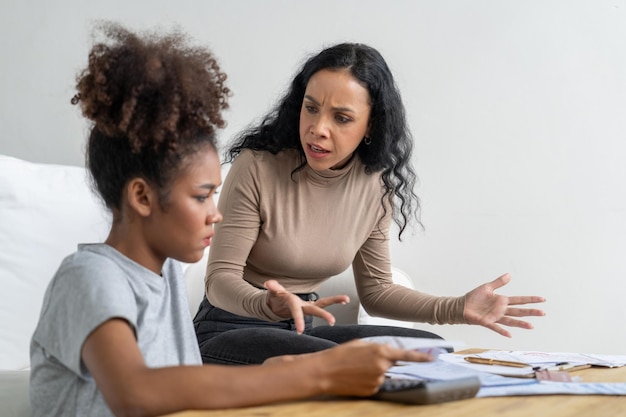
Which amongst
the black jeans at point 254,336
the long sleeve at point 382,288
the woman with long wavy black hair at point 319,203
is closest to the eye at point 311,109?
the woman with long wavy black hair at point 319,203

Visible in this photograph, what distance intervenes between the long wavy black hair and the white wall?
0.47 meters

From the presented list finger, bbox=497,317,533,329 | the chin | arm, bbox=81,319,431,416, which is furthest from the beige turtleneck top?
arm, bbox=81,319,431,416

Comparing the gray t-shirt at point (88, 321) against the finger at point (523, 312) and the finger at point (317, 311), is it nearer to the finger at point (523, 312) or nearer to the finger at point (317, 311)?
the finger at point (317, 311)

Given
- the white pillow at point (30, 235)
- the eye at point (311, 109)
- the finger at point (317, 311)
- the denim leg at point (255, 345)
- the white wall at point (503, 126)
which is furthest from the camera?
the white wall at point (503, 126)

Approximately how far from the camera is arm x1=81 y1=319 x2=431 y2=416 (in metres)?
1.03

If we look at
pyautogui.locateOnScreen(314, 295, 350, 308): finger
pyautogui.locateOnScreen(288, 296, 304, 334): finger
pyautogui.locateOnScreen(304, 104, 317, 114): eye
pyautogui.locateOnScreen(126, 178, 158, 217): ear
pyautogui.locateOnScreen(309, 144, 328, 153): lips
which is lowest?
pyautogui.locateOnScreen(288, 296, 304, 334): finger

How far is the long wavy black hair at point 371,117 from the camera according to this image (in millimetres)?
2037

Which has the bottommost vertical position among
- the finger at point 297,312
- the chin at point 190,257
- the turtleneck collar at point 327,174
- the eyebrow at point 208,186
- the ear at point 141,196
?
the finger at point 297,312

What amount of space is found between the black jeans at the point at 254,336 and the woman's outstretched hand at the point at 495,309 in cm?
20

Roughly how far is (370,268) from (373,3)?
86 cm

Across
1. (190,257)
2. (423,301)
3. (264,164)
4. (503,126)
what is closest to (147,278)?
(190,257)

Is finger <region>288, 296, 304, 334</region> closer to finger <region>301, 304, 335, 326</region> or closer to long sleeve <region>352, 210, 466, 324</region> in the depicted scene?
finger <region>301, 304, 335, 326</region>

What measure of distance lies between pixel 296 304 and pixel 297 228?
687 millimetres

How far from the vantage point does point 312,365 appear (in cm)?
110
